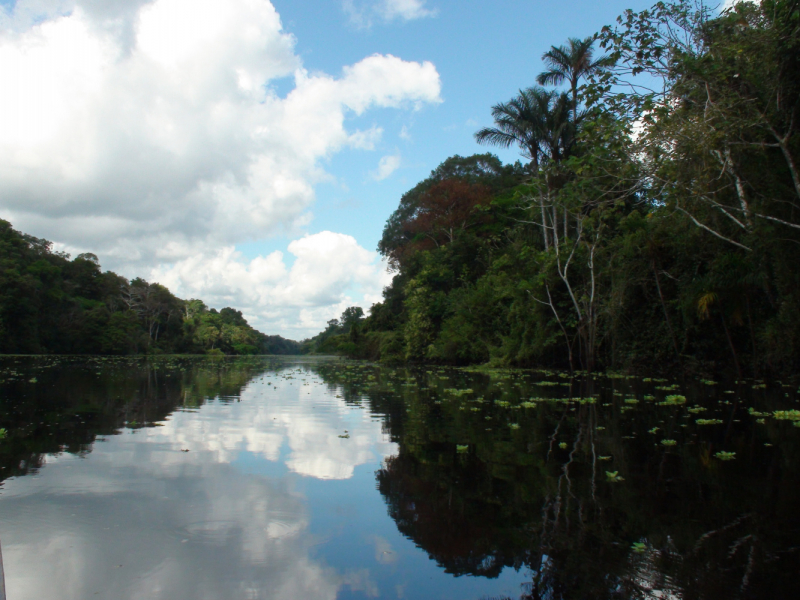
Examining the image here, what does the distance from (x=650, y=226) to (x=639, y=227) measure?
1570 mm

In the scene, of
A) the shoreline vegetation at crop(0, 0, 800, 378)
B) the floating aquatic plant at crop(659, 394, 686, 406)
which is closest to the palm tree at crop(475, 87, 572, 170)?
the shoreline vegetation at crop(0, 0, 800, 378)

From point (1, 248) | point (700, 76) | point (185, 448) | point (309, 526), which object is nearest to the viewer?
point (309, 526)

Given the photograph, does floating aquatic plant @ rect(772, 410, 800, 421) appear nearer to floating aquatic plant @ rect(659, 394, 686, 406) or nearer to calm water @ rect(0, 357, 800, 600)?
calm water @ rect(0, 357, 800, 600)

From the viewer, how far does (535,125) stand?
23.6 m

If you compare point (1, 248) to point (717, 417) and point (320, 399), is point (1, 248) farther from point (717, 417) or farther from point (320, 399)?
point (717, 417)

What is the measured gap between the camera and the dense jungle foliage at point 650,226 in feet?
32.4

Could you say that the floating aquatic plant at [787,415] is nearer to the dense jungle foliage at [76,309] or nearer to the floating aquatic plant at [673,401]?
the floating aquatic plant at [673,401]

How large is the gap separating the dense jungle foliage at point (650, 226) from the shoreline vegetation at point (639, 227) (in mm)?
51

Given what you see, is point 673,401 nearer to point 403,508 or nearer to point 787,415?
point 787,415

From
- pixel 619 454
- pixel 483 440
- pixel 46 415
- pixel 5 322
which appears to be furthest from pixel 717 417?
pixel 5 322

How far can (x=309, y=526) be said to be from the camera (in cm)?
338

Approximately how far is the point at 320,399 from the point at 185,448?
18.6 feet

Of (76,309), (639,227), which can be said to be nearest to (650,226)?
(639,227)

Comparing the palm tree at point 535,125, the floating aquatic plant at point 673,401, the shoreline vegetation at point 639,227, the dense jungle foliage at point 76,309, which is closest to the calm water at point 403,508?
the floating aquatic plant at point 673,401
